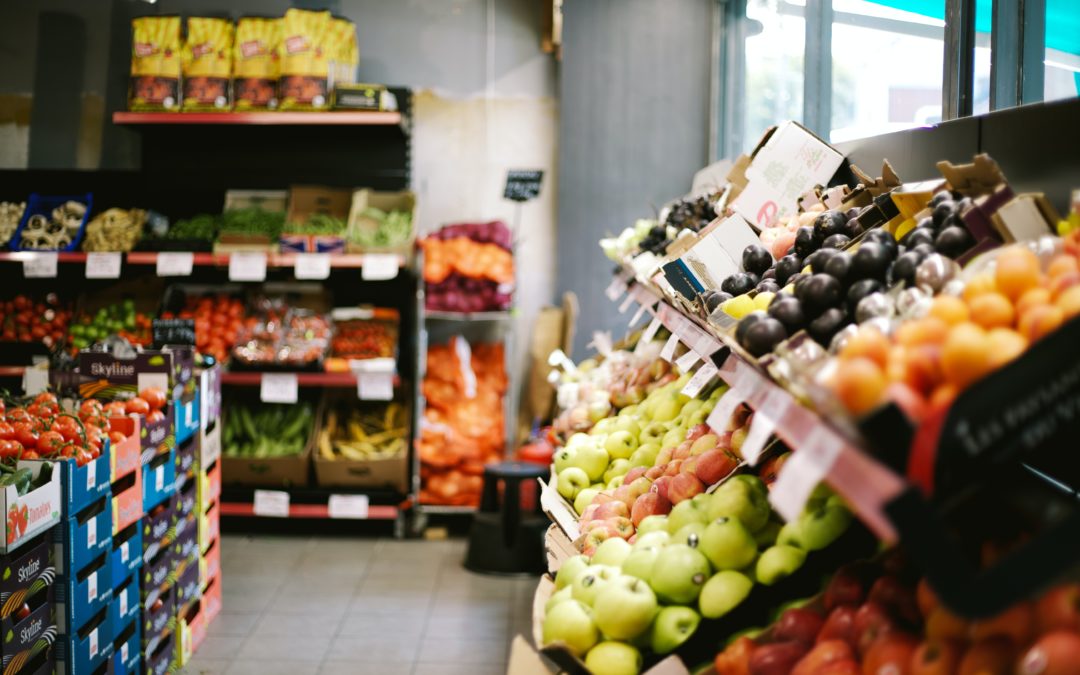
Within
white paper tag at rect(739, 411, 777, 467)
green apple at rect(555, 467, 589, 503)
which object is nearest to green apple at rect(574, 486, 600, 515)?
green apple at rect(555, 467, 589, 503)

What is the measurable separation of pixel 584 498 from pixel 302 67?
11.7 ft

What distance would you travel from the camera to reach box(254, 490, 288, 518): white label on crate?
5.36 m

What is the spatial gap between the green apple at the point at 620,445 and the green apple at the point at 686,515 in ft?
3.16

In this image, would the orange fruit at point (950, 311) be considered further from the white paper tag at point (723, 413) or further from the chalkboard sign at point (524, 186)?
the chalkboard sign at point (524, 186)

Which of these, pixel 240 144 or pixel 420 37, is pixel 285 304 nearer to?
pixel 240 144

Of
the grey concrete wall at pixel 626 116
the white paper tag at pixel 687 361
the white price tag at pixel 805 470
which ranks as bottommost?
the white price tag at pixel 805 470

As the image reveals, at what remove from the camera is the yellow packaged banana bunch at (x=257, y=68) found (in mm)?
5539

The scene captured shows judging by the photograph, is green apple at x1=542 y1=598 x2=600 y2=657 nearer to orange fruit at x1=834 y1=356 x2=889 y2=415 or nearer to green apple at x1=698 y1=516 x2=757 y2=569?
green apple at x1=698 y1=516 x2=757 y2=569

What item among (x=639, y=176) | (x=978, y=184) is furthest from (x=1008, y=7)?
(x=639, y=176)

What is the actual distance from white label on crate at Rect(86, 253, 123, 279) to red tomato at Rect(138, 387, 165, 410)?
83.0 inches

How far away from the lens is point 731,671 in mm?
1622

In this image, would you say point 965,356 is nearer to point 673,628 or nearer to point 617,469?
point 673,628

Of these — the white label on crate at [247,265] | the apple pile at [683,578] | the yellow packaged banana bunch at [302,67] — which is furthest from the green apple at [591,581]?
the yellow packaged banana bunch at [302,67]

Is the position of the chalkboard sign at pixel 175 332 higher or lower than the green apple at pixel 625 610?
higher
